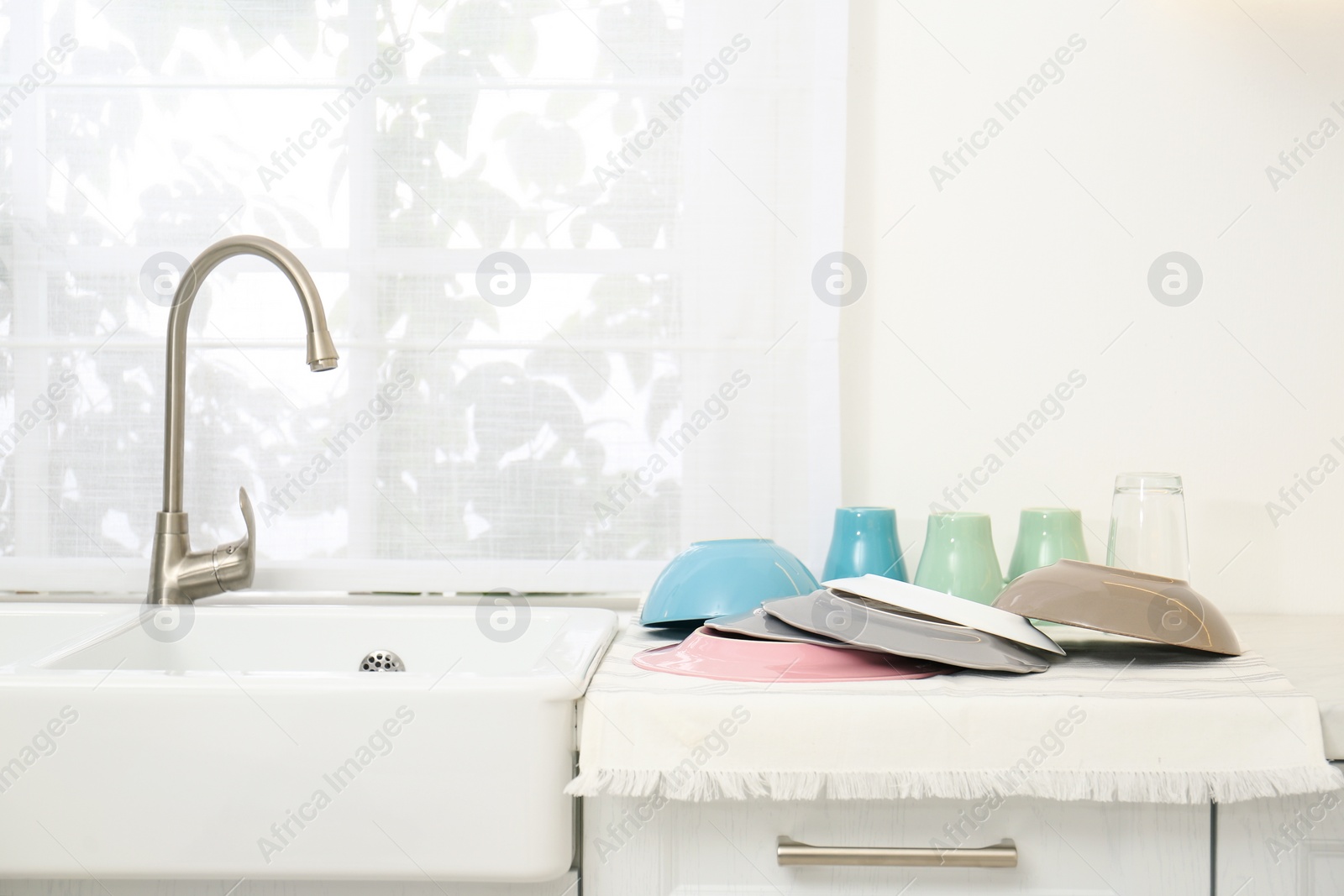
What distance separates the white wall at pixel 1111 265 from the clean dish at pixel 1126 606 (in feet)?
1.10

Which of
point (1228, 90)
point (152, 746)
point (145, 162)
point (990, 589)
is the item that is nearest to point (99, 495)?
point (145, 162)

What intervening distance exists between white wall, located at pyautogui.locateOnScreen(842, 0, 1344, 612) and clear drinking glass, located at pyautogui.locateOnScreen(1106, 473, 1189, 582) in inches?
5.0

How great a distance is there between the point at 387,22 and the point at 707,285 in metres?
0.51

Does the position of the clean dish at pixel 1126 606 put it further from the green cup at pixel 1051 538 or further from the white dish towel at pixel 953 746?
the green cup at pixel 1051 538

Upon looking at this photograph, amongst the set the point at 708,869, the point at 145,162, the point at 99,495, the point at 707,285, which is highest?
the point at 145,162

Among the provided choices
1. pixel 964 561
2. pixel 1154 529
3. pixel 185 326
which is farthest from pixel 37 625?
pixel 1154 529

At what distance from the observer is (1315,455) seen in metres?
1.12

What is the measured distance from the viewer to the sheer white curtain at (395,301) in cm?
114

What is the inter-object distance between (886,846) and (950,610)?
7.9 inches

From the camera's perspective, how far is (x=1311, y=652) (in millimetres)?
901

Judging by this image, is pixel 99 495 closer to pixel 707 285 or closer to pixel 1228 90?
pixel 707 285

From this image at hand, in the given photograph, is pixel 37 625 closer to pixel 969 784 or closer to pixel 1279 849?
pixel 969 784

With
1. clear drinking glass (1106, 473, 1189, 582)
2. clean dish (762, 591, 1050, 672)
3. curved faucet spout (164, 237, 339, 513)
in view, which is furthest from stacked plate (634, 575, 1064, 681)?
curved faucet spout (164, 237, 339, 513)

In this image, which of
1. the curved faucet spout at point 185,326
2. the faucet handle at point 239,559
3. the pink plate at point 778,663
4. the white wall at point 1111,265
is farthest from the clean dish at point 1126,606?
the faucet handle at point 239,559
